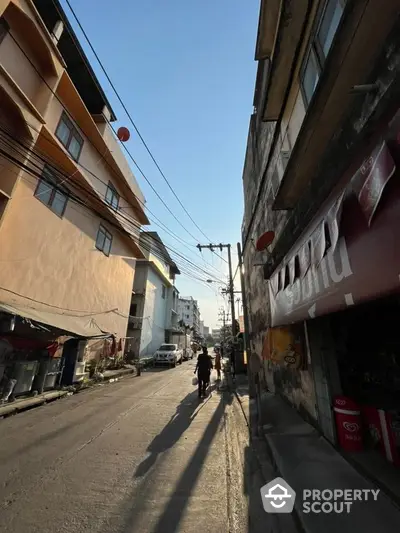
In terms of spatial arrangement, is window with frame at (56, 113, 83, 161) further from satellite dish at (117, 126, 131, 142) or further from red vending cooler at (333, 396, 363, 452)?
red vending cooler at (333, 396, 363, 452)

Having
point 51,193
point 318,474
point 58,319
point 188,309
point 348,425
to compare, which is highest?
point 188,309

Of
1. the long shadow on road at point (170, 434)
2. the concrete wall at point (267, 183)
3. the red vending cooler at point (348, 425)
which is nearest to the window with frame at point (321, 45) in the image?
the concrete wall at point (267, 183)

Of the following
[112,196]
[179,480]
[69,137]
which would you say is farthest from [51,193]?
[179,480]

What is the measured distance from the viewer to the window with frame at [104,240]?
1604 cm

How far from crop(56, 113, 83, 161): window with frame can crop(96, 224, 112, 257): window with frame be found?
4.81m

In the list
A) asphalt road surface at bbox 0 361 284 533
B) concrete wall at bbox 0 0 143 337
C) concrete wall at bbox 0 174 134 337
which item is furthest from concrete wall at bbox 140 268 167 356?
asphalt road surface at bbox 0 361 284 533

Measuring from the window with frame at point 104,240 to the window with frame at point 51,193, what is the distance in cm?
378

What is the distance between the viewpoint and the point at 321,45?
4160mm

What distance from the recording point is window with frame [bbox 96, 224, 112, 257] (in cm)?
1604

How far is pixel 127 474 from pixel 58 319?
8418mm

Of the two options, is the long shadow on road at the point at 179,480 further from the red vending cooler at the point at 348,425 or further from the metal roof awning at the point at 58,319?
the metal roof awning at the point at 58,319

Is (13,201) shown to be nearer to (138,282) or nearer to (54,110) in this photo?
(54,110)

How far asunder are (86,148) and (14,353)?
1131 cm

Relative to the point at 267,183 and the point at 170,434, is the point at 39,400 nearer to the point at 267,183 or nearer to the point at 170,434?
the point at 170,434
